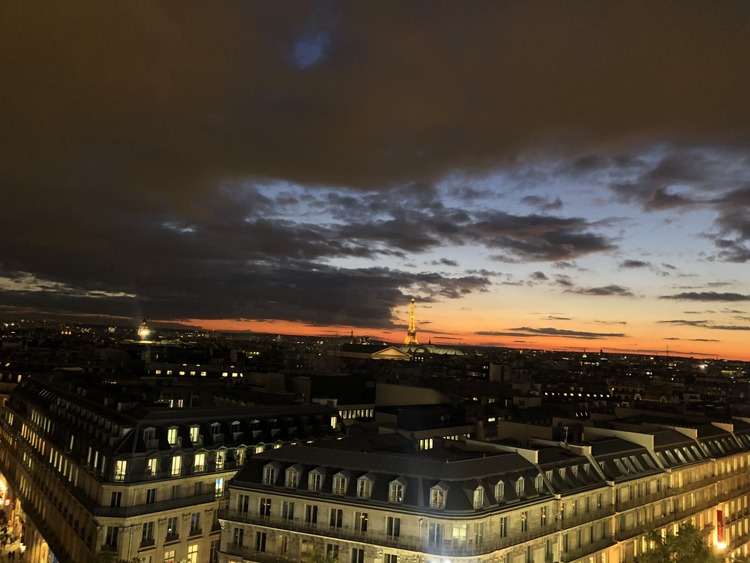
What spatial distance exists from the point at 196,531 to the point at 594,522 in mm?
40140

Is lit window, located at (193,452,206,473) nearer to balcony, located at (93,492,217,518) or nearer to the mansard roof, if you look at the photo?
balcony, located at (93,492,217,518)

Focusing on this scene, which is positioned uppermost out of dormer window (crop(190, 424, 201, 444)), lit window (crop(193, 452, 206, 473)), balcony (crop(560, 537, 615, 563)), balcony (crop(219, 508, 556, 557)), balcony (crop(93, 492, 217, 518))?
dormer window (crop(190, 424, 201, 444))

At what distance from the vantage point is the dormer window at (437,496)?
49625mm

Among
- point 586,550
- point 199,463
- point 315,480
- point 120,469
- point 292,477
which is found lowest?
point 586,550

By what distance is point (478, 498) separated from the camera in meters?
50.1

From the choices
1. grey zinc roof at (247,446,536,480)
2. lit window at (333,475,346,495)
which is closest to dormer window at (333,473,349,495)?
lit window at (333,475,346,495)

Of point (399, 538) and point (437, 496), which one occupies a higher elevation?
point (437, 496)

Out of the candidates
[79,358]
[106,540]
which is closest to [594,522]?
[106,540]

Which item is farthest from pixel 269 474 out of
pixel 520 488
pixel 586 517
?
pixel 586 517

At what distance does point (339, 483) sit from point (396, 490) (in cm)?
546

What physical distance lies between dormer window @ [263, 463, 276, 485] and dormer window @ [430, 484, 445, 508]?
15474 mm

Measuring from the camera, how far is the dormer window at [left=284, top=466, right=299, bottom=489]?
55719 mm

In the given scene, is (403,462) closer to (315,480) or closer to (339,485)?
(339,485)

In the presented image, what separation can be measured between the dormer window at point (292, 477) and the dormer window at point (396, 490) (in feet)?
30.2
